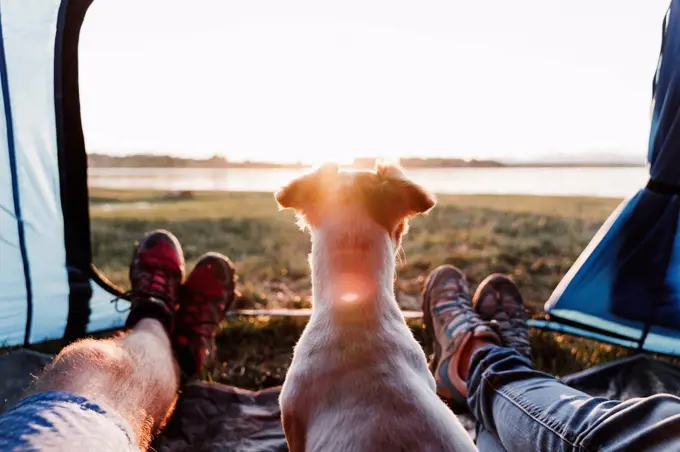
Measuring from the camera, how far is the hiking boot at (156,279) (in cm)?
330

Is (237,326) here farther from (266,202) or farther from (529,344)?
(266,202)

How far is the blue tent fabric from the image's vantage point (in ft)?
9.34

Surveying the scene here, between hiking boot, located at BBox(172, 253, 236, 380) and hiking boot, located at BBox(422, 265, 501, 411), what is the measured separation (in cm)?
140

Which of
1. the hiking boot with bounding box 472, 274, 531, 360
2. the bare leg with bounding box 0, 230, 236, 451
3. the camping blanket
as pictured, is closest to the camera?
the bare leg with bounding box 0, 230, 236, 451

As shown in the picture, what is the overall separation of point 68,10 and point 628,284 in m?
3.70

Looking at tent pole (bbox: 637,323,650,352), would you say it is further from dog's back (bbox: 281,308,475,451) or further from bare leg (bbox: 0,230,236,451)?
bare leg (bbox: 0,230,236,451)

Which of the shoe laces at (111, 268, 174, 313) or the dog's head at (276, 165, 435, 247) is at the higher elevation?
the dog's head at (276, 165, 435, 247)

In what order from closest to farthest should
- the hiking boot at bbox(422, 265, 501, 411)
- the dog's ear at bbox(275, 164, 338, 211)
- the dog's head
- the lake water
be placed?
the dog's head
the dog's ear at bbox(275, 164, 338, 211)
the hiking boot at bbox(422, 265, 501, 411)
the lake water

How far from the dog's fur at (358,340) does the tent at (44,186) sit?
5.44ft

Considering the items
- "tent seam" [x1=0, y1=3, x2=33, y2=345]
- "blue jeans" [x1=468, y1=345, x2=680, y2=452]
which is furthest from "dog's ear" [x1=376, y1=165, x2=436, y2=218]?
A: "tent seam" [x1=0, y1=3, x2=33, y2=345]

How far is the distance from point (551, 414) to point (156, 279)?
2.54 metres

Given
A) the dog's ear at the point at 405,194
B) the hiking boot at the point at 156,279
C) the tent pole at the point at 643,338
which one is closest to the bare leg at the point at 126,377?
the hiking boot at the point at 156,279

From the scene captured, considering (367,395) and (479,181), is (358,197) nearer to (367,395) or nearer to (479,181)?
(367,395)

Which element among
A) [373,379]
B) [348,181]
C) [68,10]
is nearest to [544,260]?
[348,181]
